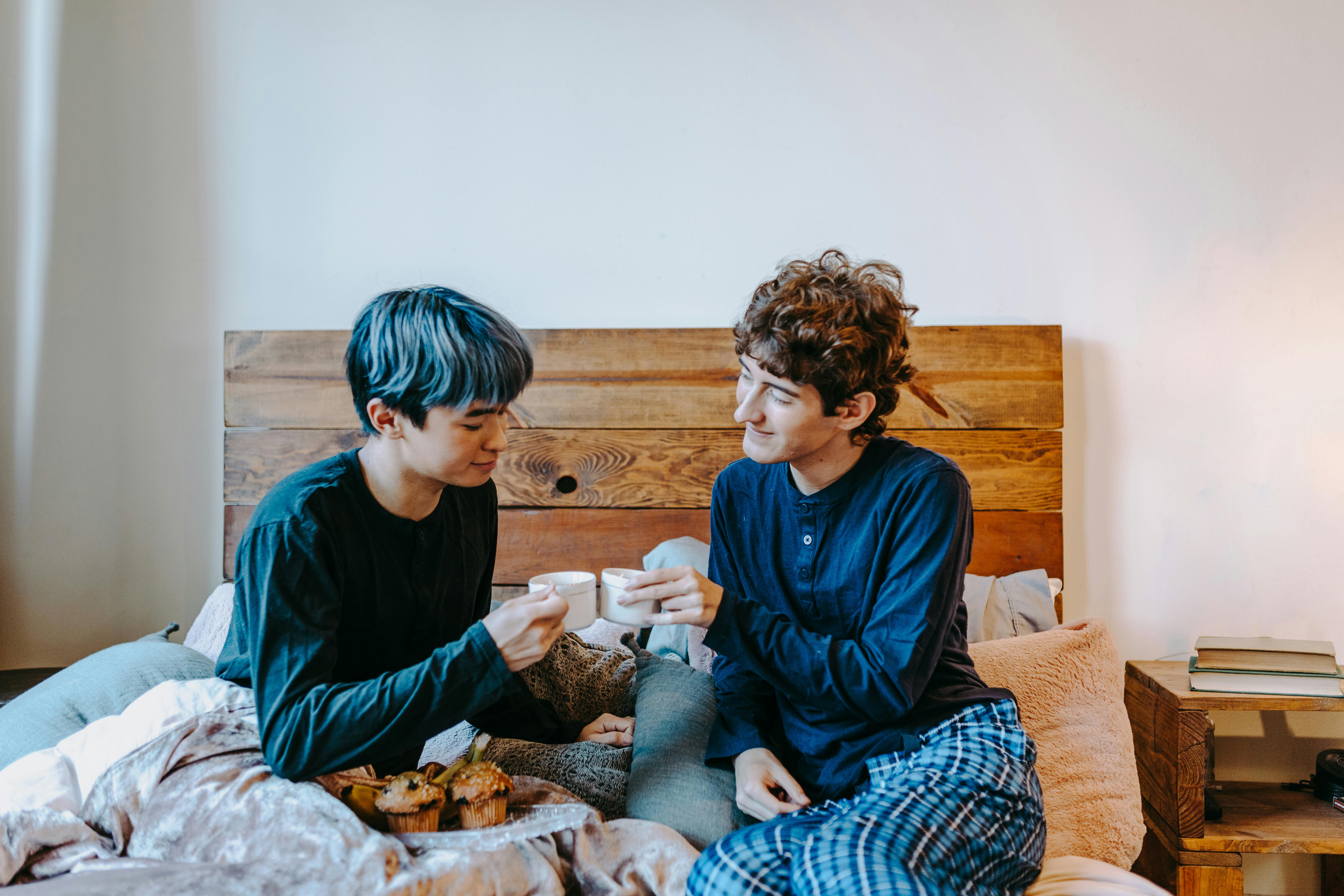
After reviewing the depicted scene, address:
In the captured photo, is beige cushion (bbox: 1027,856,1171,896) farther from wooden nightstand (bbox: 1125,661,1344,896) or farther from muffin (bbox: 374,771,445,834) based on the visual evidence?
muffin (bbox: 374,771,445,834)

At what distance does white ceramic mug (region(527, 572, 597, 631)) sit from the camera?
3.65ft

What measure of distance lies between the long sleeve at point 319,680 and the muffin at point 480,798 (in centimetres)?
11

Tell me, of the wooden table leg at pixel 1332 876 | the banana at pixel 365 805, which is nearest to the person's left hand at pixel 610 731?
the banana at pixel 365 805

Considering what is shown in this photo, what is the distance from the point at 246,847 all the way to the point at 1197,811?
1.70 metres

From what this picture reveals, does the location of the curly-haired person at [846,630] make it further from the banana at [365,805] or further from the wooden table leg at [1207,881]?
the wooden table leg at [1207,881]

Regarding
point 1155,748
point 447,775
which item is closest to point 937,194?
point 1155,748

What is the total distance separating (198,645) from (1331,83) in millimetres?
2880

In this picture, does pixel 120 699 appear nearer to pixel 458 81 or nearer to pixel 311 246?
pixel 311 246

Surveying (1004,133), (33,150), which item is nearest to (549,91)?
(1004,133)

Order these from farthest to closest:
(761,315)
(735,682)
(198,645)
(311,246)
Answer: (311,246) < (198,645) < (735,682) < (761,315)

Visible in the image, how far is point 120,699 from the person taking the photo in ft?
4.40

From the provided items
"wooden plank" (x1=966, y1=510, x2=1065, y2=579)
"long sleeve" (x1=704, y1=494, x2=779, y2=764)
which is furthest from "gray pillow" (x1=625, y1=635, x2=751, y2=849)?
"wooden plank" (x1=966, y1=510, x2=1065, y2=579)

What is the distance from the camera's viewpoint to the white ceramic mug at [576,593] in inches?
43.8

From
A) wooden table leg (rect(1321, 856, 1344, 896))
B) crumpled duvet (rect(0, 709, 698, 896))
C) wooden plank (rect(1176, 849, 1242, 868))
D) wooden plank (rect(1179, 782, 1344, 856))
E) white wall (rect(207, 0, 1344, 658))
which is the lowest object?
wooden table leg (rect(1321, 856, 1344, 896))
